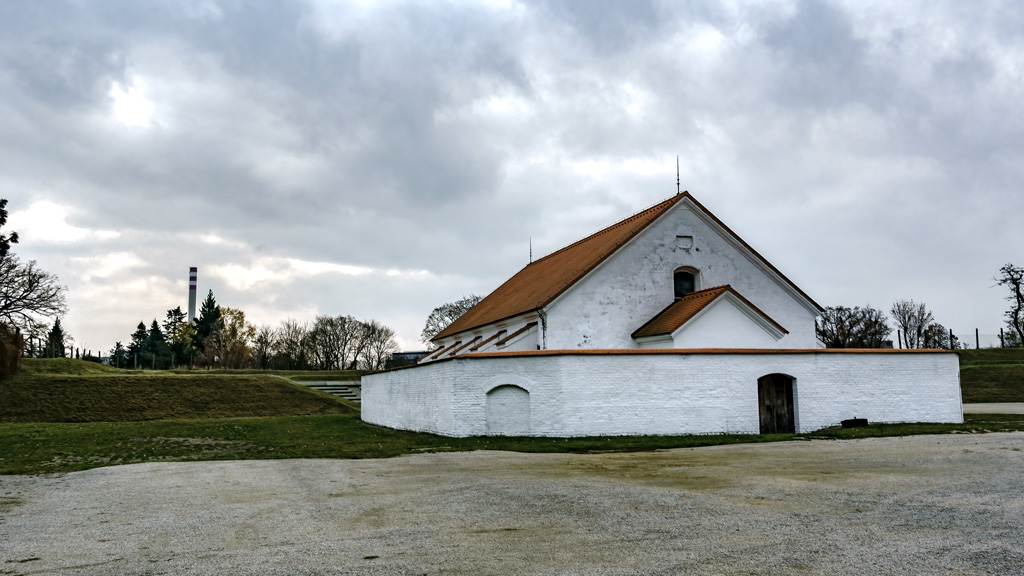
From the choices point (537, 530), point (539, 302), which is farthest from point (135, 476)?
point (539, 302)

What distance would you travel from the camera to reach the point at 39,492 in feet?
31.7

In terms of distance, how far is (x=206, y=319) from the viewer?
93562mm

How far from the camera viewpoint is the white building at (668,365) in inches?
667

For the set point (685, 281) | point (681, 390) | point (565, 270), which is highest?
point (565, 270)

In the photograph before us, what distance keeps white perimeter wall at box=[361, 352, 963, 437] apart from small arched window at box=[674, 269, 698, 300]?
20.4 feet

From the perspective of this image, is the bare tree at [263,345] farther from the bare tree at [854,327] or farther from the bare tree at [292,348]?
the bare tree at [854,327]

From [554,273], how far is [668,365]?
10781 mm

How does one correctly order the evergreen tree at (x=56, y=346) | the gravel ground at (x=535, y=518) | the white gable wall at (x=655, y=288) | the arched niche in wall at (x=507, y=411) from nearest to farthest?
the gravel ground at (x=535, y=518)
the arched niche in wall at (x=507, y=411)
the white gable wall at (x=655, y=288)
the evergreen tree at (x=56, y=346)

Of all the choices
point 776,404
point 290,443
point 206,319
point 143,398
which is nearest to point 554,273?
point 776,404

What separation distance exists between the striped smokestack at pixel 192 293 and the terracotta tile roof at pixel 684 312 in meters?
86.3

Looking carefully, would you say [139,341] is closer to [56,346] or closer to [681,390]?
[56,346]

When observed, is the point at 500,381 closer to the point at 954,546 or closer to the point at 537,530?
the point at 537,530

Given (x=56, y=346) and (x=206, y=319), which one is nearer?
(x=56, y=346)

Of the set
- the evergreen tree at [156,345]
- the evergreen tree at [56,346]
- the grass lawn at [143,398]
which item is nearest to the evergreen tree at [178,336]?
the evergreen tree at [156,345]
